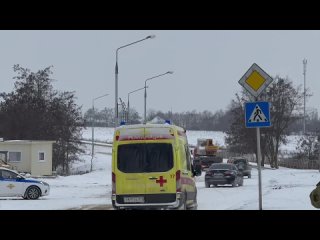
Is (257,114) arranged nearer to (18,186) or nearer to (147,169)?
(147,169)

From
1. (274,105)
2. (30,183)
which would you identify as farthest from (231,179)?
(274,105)

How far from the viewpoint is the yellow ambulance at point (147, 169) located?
17.5 metres

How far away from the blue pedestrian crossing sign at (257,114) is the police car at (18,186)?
15.7 metres

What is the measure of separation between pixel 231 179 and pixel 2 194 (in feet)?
46.8

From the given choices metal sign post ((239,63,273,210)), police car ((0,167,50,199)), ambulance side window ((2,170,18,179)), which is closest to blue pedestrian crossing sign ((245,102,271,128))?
metal sign post ((239,63,273,210))

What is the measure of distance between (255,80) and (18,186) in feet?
53.5

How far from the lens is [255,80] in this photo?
14438mm

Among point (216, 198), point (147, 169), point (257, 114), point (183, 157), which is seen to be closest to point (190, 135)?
point (216, 198)

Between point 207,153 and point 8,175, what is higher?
point 207,153

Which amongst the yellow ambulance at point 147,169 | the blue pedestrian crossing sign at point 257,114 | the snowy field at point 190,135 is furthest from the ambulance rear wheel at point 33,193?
the snowy field at point 190,135

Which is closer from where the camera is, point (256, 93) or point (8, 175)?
point (256, 93)

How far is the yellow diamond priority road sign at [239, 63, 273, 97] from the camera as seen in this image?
14.4m
